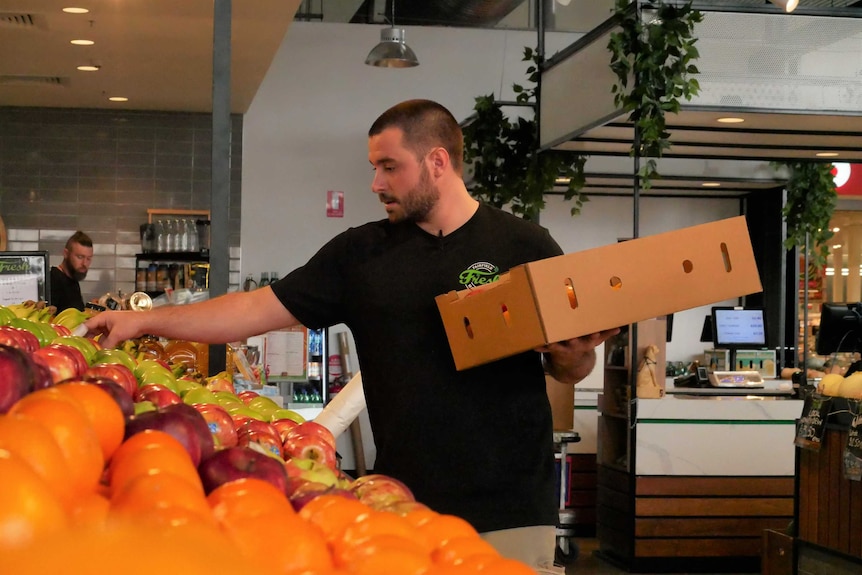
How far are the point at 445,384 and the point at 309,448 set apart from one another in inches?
35.4

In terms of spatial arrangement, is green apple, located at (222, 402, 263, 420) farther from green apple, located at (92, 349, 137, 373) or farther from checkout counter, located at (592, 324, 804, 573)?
checkout counter, located at (592, 324, 804, 573)

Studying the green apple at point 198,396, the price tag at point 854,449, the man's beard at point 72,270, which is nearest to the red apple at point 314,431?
the green apple at point 198,396

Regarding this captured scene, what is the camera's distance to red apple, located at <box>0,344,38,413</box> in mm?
1107

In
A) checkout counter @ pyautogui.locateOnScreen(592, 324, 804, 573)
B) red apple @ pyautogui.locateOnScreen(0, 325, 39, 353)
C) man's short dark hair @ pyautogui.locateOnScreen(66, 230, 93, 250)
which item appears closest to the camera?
red apple @ pyautogui.locateOnScreen(0, 325, 39, 353)

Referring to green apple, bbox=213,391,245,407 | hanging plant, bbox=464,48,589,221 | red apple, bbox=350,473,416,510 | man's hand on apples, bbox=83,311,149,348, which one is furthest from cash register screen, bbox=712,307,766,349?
red apple, bbox=350,473,416,510

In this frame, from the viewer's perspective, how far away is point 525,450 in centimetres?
256

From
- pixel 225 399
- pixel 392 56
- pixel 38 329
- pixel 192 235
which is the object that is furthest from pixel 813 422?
pixel 192 235

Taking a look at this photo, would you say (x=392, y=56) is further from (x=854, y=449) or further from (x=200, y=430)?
(x=200, y=430)

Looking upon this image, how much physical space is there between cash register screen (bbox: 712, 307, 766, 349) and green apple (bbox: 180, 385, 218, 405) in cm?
795

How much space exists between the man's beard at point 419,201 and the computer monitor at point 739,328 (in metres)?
7.16

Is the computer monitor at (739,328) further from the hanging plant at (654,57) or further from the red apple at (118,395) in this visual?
→ the red apple at (118,395)

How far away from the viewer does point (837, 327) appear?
775cm

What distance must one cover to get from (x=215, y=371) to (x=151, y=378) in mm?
1309

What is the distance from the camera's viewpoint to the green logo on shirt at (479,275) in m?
2.62
